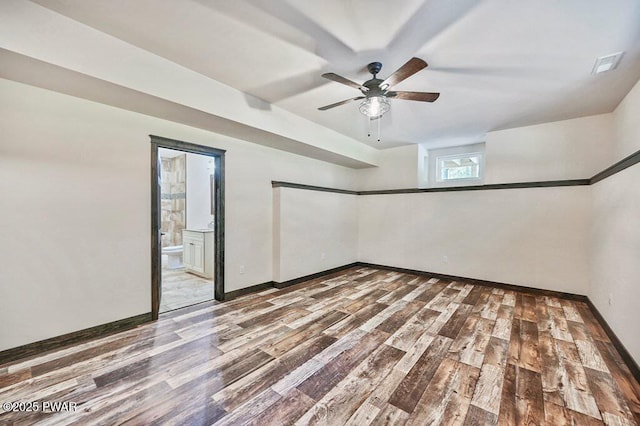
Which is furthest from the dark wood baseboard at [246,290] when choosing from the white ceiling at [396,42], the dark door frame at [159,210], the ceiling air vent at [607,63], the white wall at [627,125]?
the white wall at [627,125]

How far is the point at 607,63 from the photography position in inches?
96.6

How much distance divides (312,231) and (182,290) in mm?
2444

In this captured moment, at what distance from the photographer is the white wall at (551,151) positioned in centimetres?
382

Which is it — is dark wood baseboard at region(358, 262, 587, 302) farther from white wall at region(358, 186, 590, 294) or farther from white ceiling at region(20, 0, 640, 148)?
white ceiling at region(20, 0, 640, 148)

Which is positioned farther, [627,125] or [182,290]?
[182,290]

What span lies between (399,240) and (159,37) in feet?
16.8

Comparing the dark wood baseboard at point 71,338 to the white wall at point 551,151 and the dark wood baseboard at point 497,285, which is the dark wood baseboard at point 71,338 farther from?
the white wall at point 551,151

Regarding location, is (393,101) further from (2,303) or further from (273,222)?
(2,303)

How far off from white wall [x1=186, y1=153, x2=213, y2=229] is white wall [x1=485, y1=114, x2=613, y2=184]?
6.05m

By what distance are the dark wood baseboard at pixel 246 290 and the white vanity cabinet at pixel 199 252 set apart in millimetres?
1371

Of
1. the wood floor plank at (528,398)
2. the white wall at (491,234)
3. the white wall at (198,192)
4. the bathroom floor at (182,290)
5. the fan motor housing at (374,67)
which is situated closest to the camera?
the wood floor plank at (528,398)

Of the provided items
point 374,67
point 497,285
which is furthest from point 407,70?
point 497,285

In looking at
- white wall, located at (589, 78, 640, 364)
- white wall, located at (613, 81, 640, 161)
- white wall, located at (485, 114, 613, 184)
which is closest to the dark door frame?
white wall, located at (589, 78, 640, 364)

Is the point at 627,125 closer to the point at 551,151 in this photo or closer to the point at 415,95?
the point at 551,151
